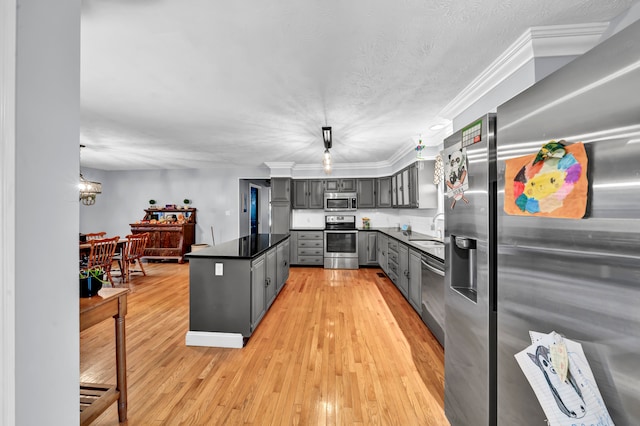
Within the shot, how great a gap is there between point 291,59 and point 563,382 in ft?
7.55

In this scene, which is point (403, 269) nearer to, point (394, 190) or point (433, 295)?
point (433, 295)

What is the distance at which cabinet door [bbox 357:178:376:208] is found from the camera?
20.9 ft

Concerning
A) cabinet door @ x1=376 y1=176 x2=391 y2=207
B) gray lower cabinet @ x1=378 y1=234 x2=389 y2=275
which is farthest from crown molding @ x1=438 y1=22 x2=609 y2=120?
cabinet door @ x1=376 y1=176 x2=391 y2=207

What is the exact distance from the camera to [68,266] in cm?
84

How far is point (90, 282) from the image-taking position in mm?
1514

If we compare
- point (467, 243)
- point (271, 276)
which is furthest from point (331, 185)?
point (467, 243)

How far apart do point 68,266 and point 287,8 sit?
5.29ft

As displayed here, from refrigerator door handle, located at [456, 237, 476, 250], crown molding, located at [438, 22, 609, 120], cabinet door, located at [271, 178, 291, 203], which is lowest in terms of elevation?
refrigerator door handle, located at [456, 237, 476, 250]

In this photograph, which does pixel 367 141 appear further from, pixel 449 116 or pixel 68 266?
pixel 68 266

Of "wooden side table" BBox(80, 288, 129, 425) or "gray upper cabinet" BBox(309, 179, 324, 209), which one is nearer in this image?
"wooden side table" BBox(80, 288, 129, 425)

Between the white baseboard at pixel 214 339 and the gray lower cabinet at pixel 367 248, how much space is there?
381 cm

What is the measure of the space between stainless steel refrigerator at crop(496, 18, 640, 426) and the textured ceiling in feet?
3.33

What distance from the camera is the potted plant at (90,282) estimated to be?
1480mm

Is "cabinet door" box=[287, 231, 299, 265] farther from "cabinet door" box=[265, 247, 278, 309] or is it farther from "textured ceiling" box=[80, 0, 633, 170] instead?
"textured ceiling" box=[80, 0, 633, 170]
